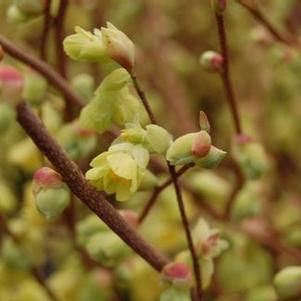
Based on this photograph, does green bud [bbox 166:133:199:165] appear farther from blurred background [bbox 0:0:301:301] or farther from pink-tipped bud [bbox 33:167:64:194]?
blurred background [bbox 0:0:301:301]

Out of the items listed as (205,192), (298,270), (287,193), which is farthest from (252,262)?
(298,270)

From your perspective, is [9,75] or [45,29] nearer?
[9,75]

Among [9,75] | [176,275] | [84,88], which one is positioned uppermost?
[9,75]

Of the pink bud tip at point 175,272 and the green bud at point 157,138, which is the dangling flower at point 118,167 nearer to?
the green bud at point 157,138

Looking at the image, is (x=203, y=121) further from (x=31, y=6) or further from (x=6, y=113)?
(x=31, y=6)

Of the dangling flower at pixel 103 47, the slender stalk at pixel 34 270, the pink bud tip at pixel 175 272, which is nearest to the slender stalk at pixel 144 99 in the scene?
the dangling flower at pixel 103 47

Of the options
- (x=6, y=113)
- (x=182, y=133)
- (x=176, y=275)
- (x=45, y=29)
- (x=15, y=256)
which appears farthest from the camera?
(x=182, y=133)

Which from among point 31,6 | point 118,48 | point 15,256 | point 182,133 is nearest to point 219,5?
point 118,48
